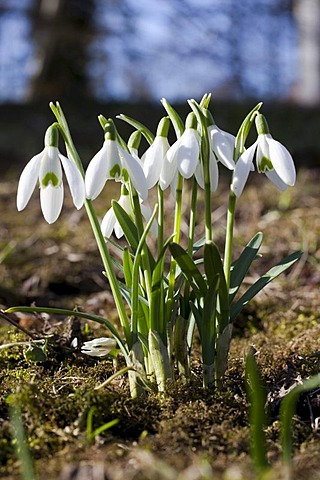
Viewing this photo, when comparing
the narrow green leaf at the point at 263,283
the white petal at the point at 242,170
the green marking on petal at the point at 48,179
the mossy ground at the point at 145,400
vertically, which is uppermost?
the green marking on petal at the point at 48,179

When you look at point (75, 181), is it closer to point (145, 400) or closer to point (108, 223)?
point (108, 223)

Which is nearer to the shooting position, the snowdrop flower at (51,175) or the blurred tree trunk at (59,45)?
the snowdrop flower at (51,175)

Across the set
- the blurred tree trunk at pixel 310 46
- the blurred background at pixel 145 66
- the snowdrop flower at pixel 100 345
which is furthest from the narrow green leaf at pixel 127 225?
the blurred tree trunk at pixel 310 46

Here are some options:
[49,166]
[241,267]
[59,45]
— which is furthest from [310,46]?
[49,166]

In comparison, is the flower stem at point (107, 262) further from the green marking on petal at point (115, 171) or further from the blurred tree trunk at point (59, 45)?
the blurred tree trunk at point (59, 45)

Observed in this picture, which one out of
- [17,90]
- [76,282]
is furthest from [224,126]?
[17,90]

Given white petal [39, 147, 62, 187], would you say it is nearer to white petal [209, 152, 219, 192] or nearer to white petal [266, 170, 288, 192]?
white petal [209, 152, 219, 192]

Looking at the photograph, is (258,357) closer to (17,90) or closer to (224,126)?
(224,126)
